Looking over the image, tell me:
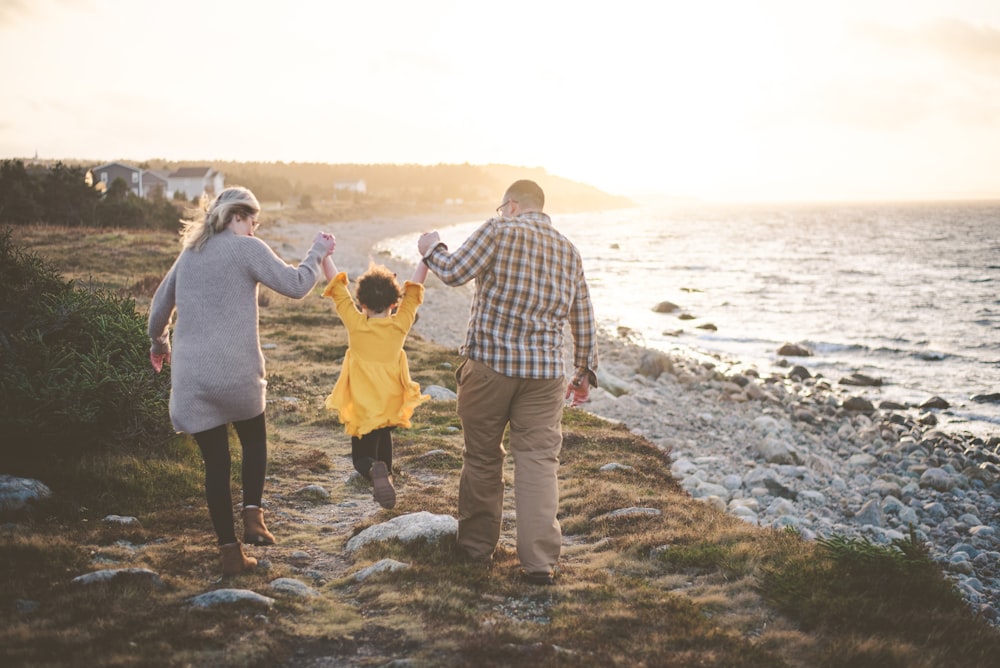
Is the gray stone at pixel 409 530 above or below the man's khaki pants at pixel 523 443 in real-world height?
below

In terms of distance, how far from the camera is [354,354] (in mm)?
5973

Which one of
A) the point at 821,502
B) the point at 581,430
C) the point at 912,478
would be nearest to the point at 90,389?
the point at 581,430

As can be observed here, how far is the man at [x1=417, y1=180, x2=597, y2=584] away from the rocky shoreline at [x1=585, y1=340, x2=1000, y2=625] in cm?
390

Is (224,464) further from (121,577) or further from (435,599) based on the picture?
(435,599)

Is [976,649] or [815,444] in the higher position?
[976,649]

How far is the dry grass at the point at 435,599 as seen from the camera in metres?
4.04

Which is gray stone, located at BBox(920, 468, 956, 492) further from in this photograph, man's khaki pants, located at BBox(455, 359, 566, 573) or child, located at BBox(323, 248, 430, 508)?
child, located at BBox(323, 248, 430, 508)

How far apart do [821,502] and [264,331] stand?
1272cm

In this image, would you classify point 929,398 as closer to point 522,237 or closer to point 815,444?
point 815,444

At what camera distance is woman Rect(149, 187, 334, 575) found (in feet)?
15.4

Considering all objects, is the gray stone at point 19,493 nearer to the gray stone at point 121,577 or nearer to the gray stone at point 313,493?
the gray stone at point 121,577

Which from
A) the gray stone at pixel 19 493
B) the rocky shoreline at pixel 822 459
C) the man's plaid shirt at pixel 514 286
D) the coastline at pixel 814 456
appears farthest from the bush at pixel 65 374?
the rocky shoreline at pixel 822 459

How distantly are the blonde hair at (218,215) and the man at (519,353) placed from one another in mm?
1244

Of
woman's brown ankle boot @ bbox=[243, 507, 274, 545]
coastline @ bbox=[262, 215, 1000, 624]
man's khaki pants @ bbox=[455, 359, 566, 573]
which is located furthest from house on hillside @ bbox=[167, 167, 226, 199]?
man's khaki pants @ bbox=[455, 359, 566, 573]
